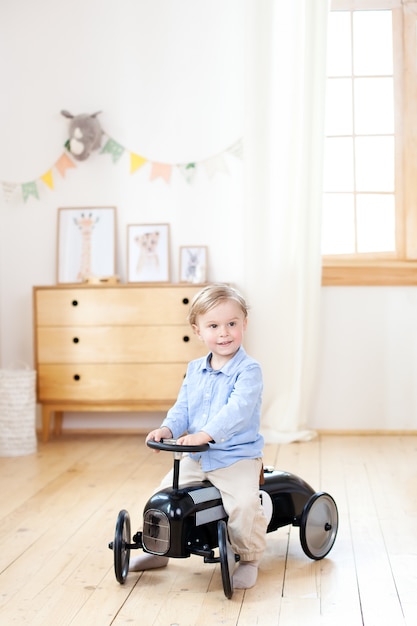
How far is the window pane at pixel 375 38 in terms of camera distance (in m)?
4.32

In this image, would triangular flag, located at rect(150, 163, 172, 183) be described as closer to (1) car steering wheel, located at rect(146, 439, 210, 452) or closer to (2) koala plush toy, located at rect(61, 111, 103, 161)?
(2) koala plush toy, located at rect(61, 111, 103, 161)

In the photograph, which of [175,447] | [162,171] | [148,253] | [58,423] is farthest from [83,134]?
[175,447]

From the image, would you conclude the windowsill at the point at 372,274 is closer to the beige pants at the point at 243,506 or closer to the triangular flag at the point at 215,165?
the triangular flag at the point at 215,165

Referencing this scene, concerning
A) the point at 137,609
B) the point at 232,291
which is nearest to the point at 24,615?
the point at 137,609

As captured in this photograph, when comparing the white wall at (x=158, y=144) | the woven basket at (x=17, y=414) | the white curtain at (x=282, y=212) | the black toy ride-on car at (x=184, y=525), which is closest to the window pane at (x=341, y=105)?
the white curtain at (x=282, y=212)

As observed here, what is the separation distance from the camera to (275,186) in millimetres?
4148

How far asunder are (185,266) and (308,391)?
2.84 ft

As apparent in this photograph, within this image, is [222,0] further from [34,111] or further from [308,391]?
[308,391]

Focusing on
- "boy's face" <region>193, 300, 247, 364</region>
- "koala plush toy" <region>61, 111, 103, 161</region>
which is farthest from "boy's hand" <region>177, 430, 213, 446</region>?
"koala plush toy" <region>61, 111, 103, 161</region>

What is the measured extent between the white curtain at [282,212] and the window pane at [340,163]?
0.98ft

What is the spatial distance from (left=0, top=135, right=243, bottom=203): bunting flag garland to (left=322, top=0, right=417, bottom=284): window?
561 millimetres

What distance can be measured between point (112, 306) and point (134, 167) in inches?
30.1

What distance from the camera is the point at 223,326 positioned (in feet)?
7.00

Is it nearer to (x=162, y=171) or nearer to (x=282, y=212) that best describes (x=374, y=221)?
(x=282, y=212)
